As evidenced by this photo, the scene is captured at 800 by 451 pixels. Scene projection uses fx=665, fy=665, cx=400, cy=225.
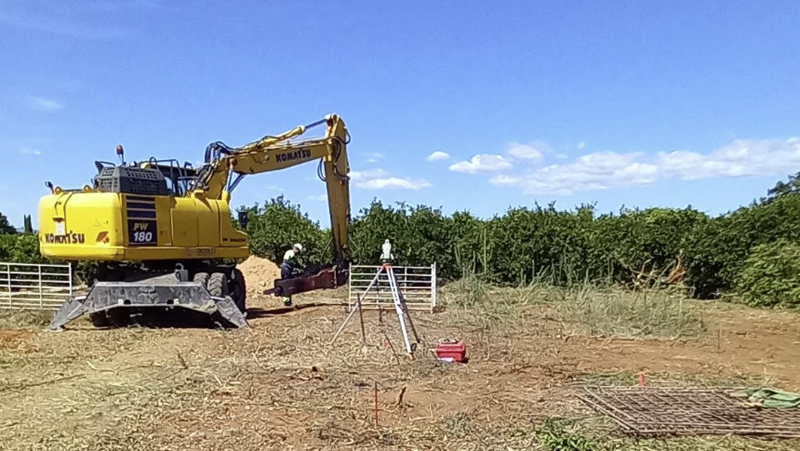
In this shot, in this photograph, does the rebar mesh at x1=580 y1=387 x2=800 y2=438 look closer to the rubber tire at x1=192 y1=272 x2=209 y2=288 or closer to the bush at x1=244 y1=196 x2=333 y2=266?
the rubber tire at x1=192 y1=272 x2=209 y2=288

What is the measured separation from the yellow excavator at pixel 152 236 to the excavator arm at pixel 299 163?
0.03 meters

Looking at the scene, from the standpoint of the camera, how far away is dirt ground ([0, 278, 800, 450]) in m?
5.24

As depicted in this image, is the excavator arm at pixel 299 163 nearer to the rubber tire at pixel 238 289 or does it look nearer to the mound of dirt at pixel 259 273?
the rubber tire at pixel 238 289

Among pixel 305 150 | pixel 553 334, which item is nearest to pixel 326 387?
pixel 553 334

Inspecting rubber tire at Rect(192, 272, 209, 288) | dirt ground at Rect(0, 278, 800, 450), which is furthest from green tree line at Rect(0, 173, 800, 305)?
rubber tire at Rect(192, 272, 209, 288)

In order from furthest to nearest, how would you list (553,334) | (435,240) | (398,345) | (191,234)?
(435,240)
(191,234)
(553,334)
(398,345)

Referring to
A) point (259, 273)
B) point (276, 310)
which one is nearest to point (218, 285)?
point (276, 310)

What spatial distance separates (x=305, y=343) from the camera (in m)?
9.28

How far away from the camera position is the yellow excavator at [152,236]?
413 inches

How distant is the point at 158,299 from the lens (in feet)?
34.6

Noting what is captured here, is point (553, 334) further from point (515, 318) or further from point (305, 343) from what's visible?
point (305, 343)

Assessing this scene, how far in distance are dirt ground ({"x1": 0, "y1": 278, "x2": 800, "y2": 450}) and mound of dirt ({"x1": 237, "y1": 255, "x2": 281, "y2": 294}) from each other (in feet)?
21.1

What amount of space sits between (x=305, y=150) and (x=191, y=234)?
3.37 metres

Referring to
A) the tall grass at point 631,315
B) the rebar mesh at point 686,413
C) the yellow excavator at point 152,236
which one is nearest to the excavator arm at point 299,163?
the yellow excavator at point 152,236
